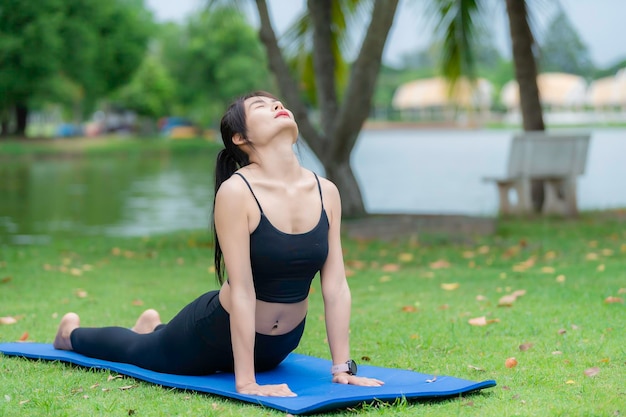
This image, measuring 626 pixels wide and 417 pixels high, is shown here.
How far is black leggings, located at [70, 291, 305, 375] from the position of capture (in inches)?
177

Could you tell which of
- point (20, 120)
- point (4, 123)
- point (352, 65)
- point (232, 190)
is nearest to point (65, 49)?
point (20, 120)

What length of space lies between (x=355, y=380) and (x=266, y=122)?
4.10ft

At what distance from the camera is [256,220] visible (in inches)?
169

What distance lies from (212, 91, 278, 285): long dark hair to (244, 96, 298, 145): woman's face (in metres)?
0.03

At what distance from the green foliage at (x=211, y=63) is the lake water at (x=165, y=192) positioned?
79.3ft

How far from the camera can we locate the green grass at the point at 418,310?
424 cm

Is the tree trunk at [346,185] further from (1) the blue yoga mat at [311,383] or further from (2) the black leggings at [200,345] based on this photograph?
(2) the black leggings at [200,345]

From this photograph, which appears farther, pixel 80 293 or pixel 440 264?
pixel 440 264

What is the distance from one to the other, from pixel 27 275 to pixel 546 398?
20.3 ft

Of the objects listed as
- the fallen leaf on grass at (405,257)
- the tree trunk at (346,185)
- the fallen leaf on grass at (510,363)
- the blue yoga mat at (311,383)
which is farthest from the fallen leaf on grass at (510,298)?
the tree trunk at (346,185)

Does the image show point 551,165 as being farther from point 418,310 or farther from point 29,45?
point 29,45

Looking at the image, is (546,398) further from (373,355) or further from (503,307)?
(503,307)

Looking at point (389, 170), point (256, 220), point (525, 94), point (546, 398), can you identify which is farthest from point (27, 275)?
point (389, 170)

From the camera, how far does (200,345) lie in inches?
180
